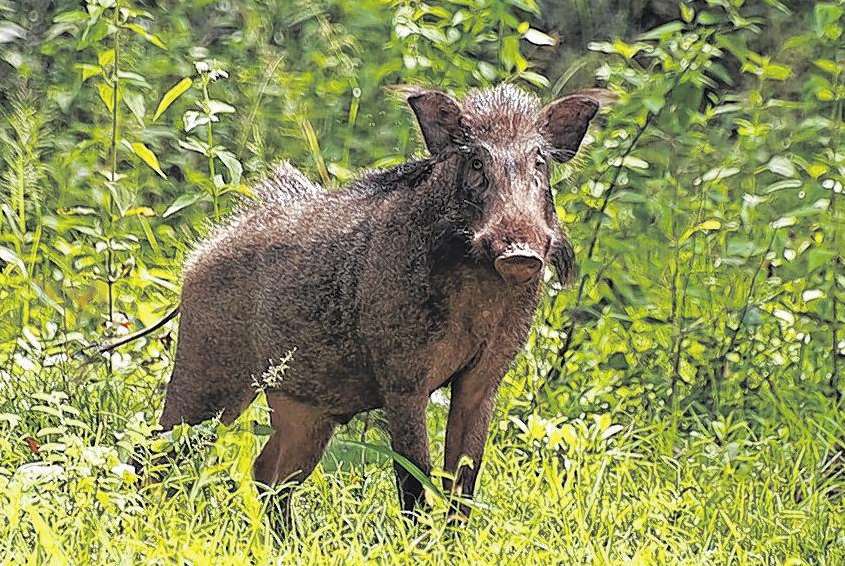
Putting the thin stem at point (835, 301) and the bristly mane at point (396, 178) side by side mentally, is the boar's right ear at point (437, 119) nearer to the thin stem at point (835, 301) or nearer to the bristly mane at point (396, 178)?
the bristly mane at point (396, 178)

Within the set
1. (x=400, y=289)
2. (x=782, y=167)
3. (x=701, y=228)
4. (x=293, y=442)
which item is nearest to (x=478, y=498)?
(x=293, y=442)

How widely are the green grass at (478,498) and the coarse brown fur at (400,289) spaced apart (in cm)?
21

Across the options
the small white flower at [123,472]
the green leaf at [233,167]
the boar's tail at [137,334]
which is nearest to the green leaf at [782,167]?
the green leaf at [233,167]

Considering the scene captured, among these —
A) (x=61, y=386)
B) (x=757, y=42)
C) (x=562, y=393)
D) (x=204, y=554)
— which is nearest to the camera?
(x=204, y=554)

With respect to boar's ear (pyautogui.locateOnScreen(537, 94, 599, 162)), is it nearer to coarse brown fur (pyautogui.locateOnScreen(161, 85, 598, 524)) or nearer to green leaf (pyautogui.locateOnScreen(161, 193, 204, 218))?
coarse brown fur (pyautogui.locateOnScreen(161, 85, 598, 524))

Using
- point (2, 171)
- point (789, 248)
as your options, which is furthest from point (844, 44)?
point (2, 171)

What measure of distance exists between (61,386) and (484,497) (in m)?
1.73

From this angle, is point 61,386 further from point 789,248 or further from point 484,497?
point 789,248

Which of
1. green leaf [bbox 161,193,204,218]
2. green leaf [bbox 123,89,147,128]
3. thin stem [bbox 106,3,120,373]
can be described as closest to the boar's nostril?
green leaf [bbox 161,193,204,218]

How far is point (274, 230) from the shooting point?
19.2 feet

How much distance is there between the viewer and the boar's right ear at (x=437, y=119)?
5406 mm

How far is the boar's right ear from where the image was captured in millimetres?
5406

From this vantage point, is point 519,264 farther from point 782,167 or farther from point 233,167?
point 782,167

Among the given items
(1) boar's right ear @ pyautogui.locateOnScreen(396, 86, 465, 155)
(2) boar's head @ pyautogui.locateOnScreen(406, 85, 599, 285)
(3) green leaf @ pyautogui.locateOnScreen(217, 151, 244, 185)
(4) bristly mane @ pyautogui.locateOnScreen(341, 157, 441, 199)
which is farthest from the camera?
(3) green leaf @ pyautogui.locateOnScreen(217, 151, 244, 185)
